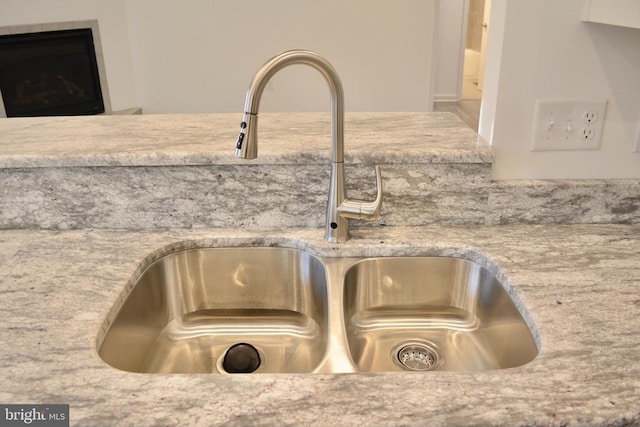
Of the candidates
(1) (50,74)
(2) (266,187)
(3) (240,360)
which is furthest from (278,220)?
(1) (50,74)

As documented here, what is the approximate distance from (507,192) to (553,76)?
9.7 inches

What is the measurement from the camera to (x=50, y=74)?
161 inches

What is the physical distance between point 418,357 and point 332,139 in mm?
438

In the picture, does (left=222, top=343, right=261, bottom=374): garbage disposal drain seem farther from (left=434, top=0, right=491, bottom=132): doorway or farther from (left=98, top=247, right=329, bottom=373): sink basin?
(left=434, top=0, right=491, bottom=132): doorway

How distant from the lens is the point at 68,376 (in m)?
0.69

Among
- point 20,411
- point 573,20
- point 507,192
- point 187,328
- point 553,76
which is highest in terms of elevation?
point 573,20

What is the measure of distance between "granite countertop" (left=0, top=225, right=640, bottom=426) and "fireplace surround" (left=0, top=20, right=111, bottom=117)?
11.3 feet

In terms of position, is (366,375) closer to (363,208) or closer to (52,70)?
(363,208)

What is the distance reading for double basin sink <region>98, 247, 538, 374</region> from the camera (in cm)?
96

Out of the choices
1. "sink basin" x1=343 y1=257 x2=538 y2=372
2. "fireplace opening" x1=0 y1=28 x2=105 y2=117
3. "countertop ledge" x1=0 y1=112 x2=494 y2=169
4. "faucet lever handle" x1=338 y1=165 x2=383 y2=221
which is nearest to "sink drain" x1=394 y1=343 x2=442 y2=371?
"sink basin" x1=343 y1=257 x2=538 y2=372

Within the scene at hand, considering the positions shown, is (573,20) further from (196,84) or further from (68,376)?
(196,84)

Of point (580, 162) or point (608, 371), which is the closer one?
point (608, 371)

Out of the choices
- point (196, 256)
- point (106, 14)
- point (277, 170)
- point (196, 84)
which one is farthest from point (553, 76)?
point (106, 14)
